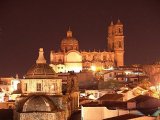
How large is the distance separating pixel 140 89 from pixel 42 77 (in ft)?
36.2

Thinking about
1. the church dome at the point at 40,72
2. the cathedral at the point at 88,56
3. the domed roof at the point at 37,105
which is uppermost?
the cathedral at the point at 88,56

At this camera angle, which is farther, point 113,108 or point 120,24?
point 120,24

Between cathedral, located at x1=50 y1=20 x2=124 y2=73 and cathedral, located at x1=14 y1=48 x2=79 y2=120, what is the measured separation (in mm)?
27257

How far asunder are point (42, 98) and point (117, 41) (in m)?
37.6

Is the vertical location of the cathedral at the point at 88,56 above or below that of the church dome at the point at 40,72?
above

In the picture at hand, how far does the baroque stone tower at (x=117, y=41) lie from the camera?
66.5 m

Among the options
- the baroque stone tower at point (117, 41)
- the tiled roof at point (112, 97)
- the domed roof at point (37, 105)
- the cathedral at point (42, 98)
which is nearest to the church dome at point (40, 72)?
the cathedral at point (42, 98)

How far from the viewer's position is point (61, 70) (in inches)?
2426

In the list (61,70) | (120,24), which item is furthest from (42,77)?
(120,24)

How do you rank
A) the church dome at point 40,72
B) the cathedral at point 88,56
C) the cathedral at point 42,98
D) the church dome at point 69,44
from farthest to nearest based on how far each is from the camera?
the church dome at point 69,44, the cathedral at point 88,56, the church dome at point 40,72, the cathedral at point 42,98

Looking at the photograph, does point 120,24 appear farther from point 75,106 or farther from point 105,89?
point 75,106

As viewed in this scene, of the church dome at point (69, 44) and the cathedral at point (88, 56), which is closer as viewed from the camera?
the cathedral at point (88, 56)

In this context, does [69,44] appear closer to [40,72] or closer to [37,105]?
[40,72]

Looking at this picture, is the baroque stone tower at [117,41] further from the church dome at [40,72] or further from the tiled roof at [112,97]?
the church dome at [40,72]
